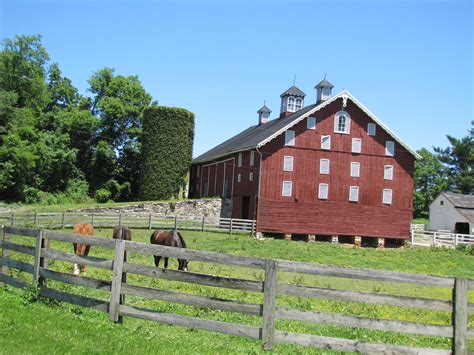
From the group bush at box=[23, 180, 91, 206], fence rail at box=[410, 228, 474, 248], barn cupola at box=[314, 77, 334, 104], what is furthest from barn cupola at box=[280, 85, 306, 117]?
bush at box=[23, 180, 91, 206]

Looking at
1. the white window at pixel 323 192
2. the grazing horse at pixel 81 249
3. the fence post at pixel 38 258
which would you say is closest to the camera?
the fence post at pixel 38 258

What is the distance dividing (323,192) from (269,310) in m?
33.9

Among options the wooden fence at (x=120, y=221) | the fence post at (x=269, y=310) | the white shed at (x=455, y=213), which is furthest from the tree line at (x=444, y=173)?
the fence post at (x=269, y=310)

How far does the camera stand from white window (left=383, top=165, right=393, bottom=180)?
42125mm

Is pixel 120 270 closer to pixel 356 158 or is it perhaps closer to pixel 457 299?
pixel 457 299

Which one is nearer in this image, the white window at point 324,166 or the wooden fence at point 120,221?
the wooden fence at point 120,221

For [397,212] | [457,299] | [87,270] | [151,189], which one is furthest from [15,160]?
[457,299]

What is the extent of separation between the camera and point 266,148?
39.5 metres

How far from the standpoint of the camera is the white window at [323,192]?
40.6 metres

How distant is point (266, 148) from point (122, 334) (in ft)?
107

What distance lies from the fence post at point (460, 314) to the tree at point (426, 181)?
278 feet

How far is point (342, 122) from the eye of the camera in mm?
41031

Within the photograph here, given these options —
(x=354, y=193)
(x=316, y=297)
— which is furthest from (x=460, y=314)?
(x=354, y=193)

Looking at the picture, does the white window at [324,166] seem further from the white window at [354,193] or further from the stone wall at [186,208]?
the stone wall at [186,208]
